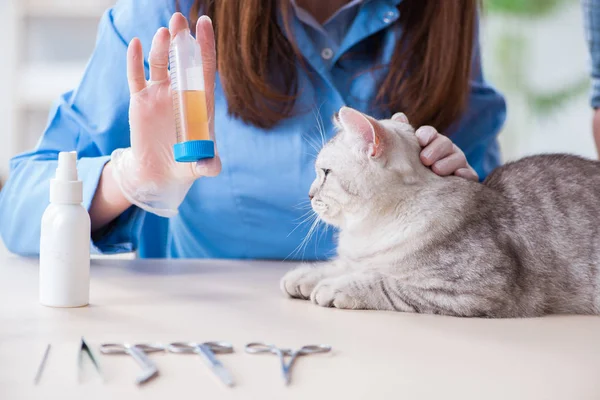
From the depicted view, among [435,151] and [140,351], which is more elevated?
[435,151]

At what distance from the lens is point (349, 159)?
1207 mm

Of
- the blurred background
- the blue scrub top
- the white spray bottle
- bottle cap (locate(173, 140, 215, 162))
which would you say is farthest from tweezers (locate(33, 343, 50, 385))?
the blurred background

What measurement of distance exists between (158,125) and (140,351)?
518mm

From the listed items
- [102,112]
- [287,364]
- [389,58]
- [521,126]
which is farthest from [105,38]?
[521,126]

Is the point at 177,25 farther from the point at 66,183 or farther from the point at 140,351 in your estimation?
the point at 140,351

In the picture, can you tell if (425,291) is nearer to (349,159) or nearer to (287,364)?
(349,159)

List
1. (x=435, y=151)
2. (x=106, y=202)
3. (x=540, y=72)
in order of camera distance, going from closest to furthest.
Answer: (x=435, y=151) → (x=106, y=202) → (x=540, y=72)

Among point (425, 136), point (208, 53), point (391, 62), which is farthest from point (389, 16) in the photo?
point (208, 53)

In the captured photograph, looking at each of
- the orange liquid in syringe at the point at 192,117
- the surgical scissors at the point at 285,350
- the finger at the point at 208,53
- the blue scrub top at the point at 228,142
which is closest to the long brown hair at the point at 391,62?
the blue scrub top at the point at 228,142

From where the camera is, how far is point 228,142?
4.99ft

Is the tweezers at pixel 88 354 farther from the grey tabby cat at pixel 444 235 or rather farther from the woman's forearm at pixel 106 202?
the woman's forearm at pixel 106 202

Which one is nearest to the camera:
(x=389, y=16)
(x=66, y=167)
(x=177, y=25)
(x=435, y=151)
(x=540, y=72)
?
(x=66, y=167)

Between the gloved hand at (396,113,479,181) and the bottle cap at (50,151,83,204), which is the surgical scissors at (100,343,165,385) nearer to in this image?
the bottle cap at (50,151,83,204)

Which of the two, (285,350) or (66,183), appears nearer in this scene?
(285,350)
